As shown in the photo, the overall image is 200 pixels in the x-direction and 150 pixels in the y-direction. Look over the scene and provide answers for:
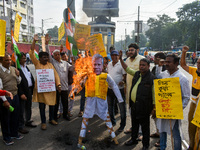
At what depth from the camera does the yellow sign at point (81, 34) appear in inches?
197

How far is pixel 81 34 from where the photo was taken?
5039 millimetres

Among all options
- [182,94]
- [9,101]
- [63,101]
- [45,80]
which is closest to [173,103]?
[182,94]

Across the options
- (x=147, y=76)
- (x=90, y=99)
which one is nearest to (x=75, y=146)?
(x=90, y=99)

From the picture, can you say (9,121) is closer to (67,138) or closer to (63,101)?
(67,138)

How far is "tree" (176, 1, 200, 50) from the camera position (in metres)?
41.7

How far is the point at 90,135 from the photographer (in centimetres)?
407

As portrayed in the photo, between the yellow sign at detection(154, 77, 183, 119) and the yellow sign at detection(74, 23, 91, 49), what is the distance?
2870 millimetres

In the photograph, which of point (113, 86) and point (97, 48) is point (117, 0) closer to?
point (97, 48)

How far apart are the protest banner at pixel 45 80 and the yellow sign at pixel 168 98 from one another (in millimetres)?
2693

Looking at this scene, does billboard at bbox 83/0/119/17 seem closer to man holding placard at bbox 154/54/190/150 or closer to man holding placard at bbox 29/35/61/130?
man holding placard at bbox 29/35/61/130

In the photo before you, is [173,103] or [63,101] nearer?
[173,103]

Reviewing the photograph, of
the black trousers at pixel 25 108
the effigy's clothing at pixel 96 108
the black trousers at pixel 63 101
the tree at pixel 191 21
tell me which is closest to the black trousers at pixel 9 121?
the black trousers at pixel 25 108

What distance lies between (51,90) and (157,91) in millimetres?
2725

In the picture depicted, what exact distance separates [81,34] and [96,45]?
0.67 m
